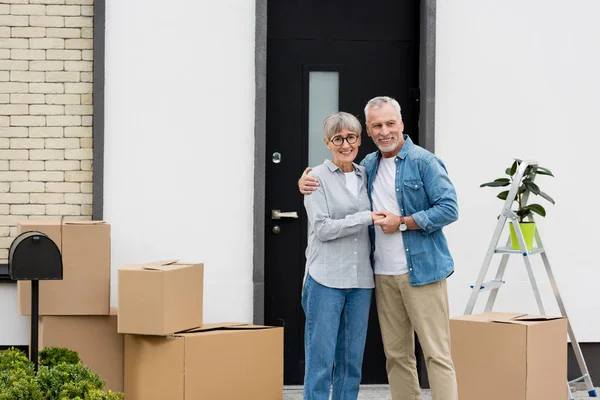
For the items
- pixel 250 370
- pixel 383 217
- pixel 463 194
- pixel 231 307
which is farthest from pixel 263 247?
pixel 383 217

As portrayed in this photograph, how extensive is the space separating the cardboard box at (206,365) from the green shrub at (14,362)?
673 mm

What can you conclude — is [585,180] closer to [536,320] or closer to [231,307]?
[536,320]

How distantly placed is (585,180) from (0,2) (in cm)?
380

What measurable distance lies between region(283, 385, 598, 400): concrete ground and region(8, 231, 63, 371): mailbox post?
191cm

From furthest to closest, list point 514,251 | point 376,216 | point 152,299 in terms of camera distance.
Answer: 1. point 514,251
2. point 152,299
3. point 376,216

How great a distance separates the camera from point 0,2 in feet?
19.3

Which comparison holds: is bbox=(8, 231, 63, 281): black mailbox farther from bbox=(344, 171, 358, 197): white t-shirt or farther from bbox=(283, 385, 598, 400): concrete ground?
Answer: bbox=(283, 385, 598, 400): concrete ground

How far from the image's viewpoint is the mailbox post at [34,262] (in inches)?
177

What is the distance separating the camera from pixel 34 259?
4.51 m

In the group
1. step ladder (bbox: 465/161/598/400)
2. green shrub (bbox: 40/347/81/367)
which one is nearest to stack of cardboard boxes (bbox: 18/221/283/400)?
green shrub (bbox: 40/347/81/367)

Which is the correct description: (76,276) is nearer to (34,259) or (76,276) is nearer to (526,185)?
(34,259)

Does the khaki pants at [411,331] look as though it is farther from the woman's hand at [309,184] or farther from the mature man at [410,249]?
the woman's hand at [309,184]

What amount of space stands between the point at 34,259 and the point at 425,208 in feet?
6.02

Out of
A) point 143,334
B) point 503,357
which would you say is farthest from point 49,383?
point 503,357
